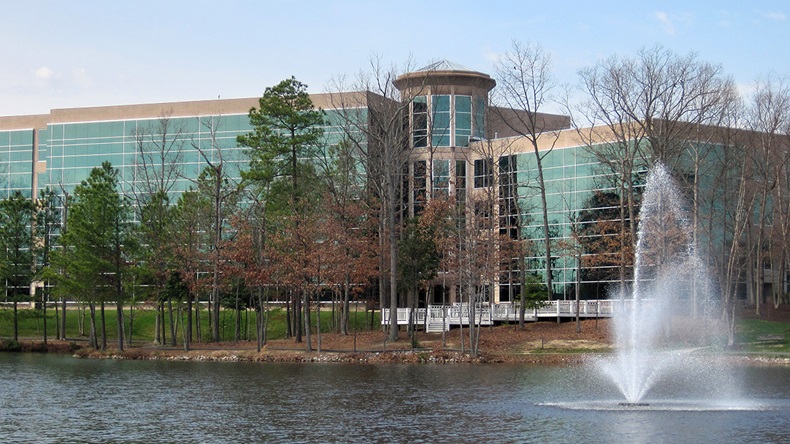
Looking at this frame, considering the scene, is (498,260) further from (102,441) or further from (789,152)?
(102,441)

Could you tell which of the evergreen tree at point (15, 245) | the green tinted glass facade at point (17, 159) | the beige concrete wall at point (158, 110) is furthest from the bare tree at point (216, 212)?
the green tinted glass facade at point (17, 159)

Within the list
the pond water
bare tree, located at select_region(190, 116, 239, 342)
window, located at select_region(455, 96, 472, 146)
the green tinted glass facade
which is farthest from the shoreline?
→ the green tinted glass facade

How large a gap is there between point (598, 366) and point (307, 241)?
16969 mm

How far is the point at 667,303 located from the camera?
5994 centimetres

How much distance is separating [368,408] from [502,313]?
108ft

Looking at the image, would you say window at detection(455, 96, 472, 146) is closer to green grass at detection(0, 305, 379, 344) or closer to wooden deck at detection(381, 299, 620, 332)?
green grass at detection(0, 305, 379, 344)

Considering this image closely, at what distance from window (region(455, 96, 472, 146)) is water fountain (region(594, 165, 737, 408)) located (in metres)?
21.3

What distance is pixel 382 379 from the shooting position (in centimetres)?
3834

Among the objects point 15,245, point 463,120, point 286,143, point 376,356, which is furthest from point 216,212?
point 463,120

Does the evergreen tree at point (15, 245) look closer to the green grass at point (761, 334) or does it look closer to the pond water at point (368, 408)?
the pond water at point (368, 408)

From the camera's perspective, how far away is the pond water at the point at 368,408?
2328 centimetres

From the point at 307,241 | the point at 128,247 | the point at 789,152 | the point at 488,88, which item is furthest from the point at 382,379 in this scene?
the point at 488,88

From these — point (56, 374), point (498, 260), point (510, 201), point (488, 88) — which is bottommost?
point (56, 374)

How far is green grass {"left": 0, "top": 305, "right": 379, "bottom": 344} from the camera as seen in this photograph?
67438 millimetres
